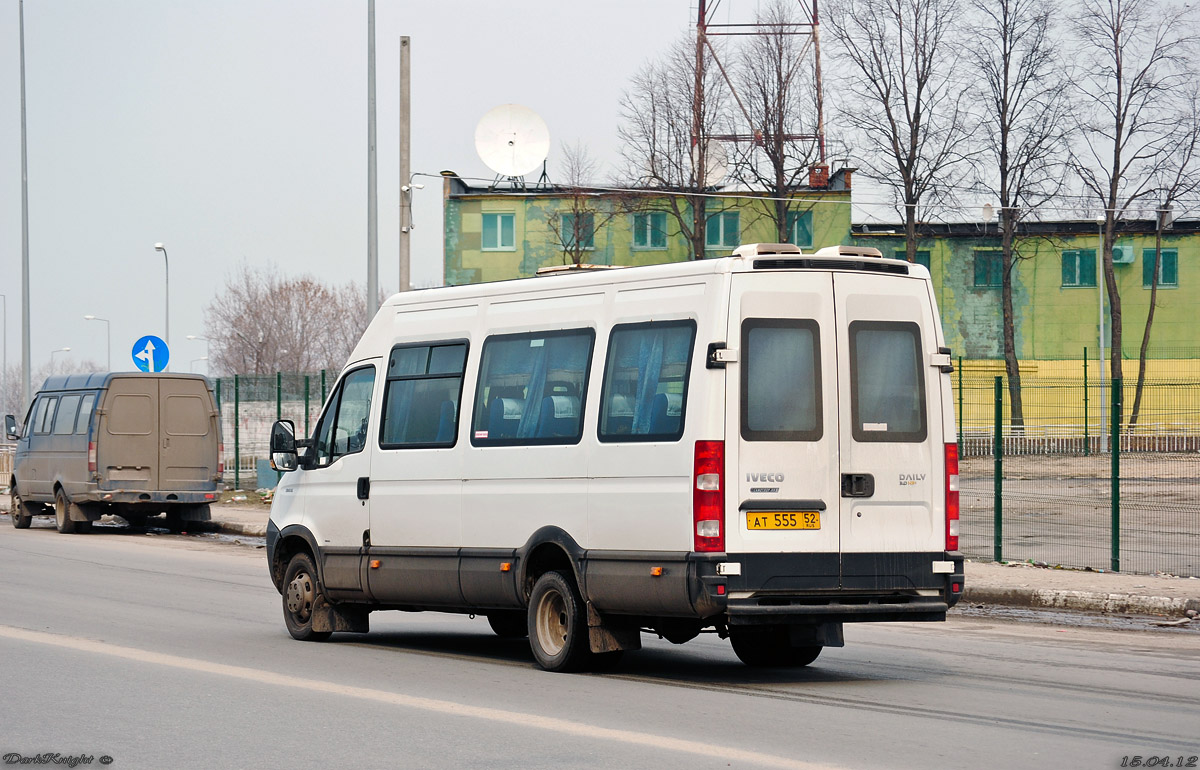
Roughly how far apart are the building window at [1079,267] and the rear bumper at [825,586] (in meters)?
49.1

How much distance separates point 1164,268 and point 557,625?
5146 cm

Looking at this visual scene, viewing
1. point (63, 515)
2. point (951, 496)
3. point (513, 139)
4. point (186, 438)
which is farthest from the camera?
point (513, 139)

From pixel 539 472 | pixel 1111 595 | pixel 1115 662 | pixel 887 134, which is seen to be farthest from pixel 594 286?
pixel 887 134

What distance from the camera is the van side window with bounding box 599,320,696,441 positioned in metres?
9.32

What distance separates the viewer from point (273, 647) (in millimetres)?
11430

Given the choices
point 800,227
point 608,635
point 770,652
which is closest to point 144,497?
point 770,652

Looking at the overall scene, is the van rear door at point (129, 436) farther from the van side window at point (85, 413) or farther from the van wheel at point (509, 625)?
the van wheel at point (509, 625)

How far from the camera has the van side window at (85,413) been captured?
24.8 meters

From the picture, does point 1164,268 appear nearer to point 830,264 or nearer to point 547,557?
point 830,264

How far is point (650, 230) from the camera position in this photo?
185 ft

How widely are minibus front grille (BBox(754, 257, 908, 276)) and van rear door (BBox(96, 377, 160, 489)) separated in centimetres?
1764

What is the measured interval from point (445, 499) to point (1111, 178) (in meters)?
48.7

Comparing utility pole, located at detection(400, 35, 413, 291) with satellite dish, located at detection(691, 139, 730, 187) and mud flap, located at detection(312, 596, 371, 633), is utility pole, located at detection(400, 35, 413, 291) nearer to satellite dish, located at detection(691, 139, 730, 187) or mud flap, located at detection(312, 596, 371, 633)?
mud flap, located at detection(312, 596, 371, 633)

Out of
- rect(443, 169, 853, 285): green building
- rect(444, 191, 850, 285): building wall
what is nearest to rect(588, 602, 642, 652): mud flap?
rect(443, 169, 853, 285): green building
